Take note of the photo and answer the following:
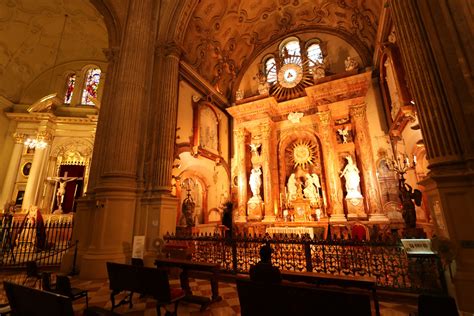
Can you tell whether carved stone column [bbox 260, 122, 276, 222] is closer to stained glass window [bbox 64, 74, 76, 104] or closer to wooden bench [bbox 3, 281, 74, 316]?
wooden bench [bbox 3, 281, 74, 316]

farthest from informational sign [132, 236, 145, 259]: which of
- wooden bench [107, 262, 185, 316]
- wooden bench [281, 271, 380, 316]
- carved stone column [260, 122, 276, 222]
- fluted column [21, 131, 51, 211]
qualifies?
fluted column [21, 131, 51, 211]

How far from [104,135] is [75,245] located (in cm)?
349

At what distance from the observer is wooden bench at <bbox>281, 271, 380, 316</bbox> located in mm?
3028

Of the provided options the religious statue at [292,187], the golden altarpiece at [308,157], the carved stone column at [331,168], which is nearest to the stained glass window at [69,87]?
the golden altarpiece at [308,157]

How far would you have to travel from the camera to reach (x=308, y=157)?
12133mm

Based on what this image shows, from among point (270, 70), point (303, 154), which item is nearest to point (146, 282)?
point (303, 154)

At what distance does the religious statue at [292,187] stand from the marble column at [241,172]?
7.49 ft

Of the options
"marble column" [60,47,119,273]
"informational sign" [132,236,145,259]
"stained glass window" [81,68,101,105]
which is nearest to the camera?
"informational sign" [132,236,145,259]

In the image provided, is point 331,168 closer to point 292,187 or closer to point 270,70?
point 292,187

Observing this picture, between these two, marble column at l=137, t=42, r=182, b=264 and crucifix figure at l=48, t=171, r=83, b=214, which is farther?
crucifix figure at l=48, t=171, r=83, b=214

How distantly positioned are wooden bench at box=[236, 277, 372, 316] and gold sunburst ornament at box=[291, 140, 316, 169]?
10391 millimetres

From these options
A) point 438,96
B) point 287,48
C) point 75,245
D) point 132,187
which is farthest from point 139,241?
point 287,48

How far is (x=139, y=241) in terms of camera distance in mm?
5793

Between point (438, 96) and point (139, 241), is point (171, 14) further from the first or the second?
point (438, 96)
